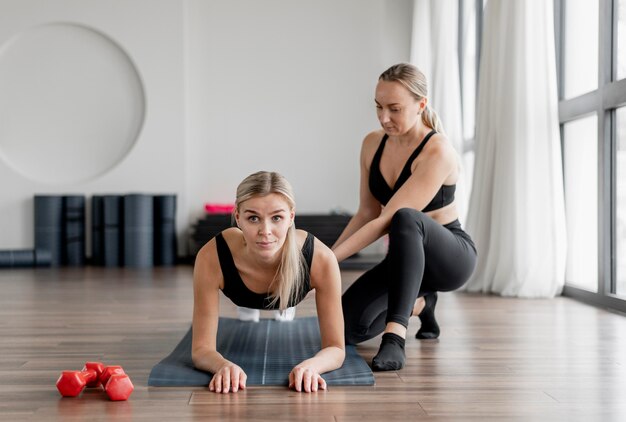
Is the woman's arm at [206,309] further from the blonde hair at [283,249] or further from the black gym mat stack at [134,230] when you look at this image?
the black gym mat stack at [134,230]

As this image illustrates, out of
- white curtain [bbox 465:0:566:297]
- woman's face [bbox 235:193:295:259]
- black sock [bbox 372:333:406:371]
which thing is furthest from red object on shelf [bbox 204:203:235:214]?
woman's face [bbox 235:193:295:259]

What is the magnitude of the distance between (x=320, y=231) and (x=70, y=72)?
272cm

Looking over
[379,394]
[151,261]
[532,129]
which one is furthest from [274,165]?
[379,394]

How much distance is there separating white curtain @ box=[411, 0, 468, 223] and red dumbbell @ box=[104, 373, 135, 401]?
3.63 meters

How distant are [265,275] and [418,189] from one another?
2.13ft

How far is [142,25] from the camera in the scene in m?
6.69

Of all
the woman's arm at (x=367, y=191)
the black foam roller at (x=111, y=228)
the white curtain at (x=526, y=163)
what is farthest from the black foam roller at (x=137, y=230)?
the woman's arm at (x=367, y=191)

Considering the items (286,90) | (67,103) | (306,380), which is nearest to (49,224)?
(67,103)

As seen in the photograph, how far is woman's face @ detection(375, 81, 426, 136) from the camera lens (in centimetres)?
243

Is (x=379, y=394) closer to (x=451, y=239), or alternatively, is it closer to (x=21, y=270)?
(x=451, y=239)

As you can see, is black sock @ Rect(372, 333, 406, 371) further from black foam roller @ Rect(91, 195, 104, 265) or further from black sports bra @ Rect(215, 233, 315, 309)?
black foam roller @ Rect(91, 195, 104, 265)

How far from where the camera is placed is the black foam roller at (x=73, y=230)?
21.6ft

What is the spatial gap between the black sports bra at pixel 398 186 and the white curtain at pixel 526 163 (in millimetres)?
1537

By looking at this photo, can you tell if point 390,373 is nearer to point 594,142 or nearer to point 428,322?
point 428,322
